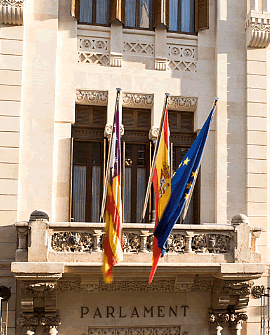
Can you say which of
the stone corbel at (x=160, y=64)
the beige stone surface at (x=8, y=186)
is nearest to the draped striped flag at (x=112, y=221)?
the beige stone surface at (x=8, y=186)

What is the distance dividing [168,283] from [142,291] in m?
0.77

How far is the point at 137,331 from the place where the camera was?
15.1m

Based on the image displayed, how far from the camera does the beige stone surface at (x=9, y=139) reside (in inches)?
592

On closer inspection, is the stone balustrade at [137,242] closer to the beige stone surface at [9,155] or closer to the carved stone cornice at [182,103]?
the beige stone surface at [9,155]

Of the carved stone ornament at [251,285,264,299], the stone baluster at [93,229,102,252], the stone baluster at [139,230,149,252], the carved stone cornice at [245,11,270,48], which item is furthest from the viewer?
the carved stone cornice at [245,11,270,48]

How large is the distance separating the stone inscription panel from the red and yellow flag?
8.38ft

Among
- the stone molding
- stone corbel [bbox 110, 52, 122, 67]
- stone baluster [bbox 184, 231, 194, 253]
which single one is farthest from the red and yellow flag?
stone corbel [bbox 110, 52, 122, 67]

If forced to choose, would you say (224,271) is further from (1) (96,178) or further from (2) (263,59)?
(2) (263,59)

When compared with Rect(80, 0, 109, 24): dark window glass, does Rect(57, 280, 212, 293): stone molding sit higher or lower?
lower

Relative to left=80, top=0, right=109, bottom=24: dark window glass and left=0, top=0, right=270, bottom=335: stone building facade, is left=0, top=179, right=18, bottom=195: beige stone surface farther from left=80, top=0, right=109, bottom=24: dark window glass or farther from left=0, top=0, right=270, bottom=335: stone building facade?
left=80, top=0, right=109, bottom=24: dark window glass

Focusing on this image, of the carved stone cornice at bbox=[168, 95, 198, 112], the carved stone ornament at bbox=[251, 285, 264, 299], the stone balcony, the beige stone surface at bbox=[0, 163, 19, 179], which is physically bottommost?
the carved stone ornament at bbox=[251, 285, 264, 299]

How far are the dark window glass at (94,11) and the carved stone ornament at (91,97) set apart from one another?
2268mm

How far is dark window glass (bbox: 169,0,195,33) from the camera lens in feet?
55.7

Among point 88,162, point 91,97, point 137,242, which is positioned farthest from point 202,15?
point 137,242
